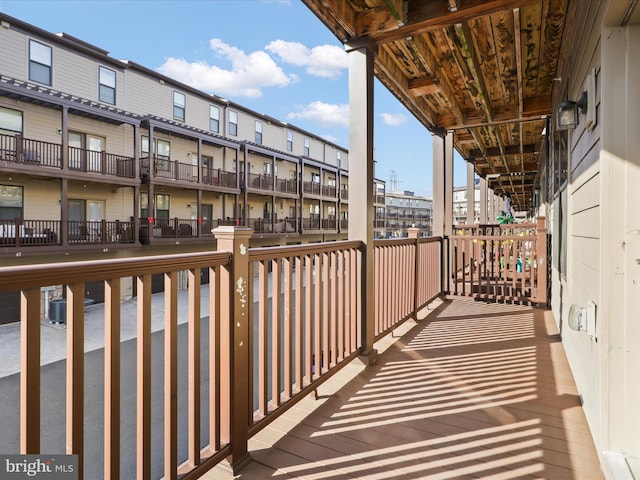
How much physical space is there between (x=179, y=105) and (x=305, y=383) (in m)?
15.4

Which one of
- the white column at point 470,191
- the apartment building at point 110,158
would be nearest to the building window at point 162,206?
the apartment building at point 110,158

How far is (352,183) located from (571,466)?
2.23 metres

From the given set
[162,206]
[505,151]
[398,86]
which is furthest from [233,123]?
[398,86]

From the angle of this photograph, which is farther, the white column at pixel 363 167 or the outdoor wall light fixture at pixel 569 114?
the white column at pixel 363 167

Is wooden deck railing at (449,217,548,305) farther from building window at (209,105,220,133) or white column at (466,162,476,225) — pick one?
building window at (209,105,220,133)

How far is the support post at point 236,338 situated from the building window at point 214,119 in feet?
53.0

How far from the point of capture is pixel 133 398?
4066mm

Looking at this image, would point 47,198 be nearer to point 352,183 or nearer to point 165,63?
point 352,183

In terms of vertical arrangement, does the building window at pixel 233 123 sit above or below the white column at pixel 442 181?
above

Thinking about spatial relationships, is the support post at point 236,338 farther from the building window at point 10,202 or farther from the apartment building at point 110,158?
the building window at point 10,202

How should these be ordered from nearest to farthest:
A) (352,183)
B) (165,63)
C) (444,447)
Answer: (444,447), (352,183), (165,63)

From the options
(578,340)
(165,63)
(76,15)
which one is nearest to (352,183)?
(578,340)

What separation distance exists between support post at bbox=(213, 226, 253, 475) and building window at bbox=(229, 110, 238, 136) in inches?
665

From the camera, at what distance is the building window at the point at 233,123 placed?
17.3m
